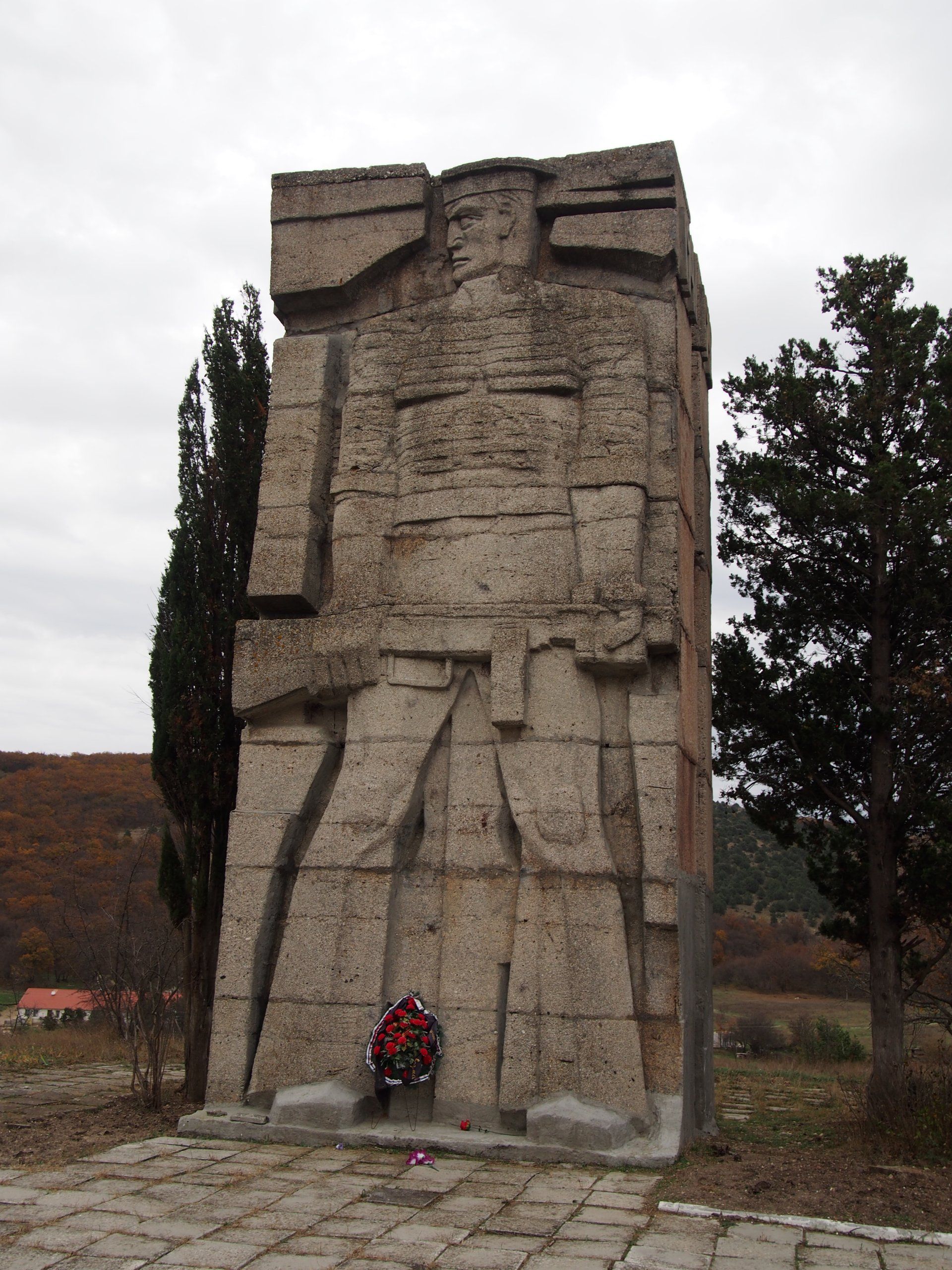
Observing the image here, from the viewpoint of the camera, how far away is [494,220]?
324 inches

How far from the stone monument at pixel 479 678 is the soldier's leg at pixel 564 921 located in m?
0.02

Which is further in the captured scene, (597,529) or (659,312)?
(659,312)

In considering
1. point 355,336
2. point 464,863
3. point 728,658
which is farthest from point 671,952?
point 355,336

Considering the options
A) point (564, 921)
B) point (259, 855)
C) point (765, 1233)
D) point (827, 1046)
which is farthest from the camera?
point (827, 1046)

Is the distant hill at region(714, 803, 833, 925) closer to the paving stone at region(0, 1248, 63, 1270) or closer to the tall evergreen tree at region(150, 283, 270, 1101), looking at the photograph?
the tall evergreen tree at region(150, 283, 270, 1101)

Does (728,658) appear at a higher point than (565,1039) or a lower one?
higher

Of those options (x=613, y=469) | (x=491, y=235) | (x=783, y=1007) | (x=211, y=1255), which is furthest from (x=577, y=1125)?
(x=783, y=1007)

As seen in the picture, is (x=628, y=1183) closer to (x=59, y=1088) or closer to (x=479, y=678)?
(x=479, y=678)

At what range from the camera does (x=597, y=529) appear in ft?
24.0

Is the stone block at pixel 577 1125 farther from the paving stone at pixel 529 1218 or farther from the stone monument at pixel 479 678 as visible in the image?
the paving stone at pixel 529 1218

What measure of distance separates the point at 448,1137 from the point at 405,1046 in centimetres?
52

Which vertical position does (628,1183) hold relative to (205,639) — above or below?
below

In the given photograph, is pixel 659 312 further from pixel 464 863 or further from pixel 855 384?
pixel 464 863

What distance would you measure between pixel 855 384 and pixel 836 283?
1.00 metres
